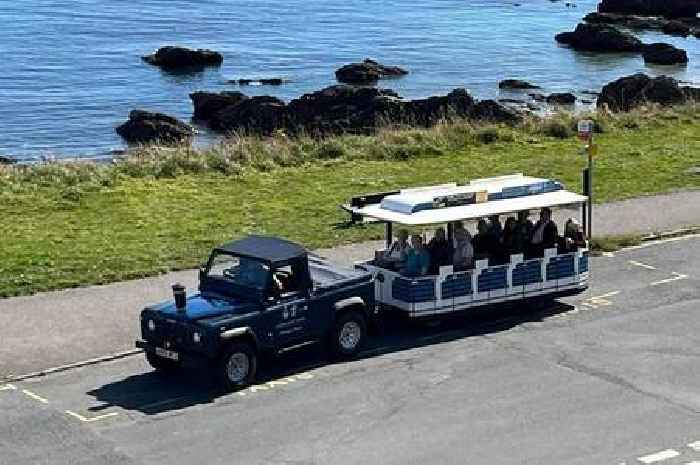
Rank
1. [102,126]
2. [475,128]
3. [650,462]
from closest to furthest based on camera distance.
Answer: [650,462], [475,128], [102,126]

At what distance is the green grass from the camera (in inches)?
933

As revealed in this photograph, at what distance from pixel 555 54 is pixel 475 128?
4861 centimetres

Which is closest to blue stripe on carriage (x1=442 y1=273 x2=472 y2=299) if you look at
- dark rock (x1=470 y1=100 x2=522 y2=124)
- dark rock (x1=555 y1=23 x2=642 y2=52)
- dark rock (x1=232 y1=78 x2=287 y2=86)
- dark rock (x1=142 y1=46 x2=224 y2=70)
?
dark rock (x1=470 y1=100 x2=522 y2=124)

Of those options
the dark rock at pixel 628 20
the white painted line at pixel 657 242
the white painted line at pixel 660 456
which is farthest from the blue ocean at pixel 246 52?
the white painted line at pixel 660 456

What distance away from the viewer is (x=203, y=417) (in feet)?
54.2

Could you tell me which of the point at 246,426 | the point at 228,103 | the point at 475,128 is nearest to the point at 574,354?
the point at 246,426

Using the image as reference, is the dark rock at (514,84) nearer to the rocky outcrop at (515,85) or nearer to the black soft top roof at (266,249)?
the rocky outcrop at (515,85)

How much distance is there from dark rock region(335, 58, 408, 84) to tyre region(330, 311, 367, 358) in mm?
50812

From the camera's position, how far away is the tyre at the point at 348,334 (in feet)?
61.1

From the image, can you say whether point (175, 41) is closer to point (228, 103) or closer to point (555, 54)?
point (555, 54)

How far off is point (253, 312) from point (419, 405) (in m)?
2.44

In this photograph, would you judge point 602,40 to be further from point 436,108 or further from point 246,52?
point 436,108

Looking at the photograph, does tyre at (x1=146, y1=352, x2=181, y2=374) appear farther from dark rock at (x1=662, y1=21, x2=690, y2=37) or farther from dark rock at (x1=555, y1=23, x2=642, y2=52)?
dark rock at (x1=662, y1=21, x2=690, y2=37)

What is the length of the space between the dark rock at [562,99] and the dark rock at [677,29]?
34015 mm
